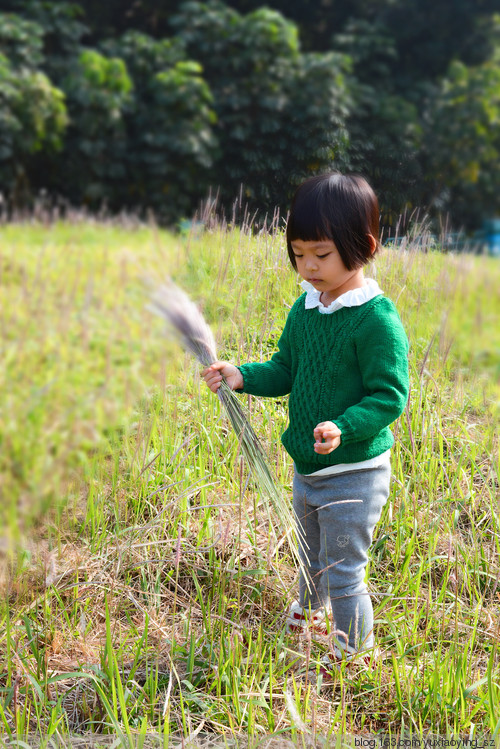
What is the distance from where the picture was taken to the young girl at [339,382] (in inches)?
52.0

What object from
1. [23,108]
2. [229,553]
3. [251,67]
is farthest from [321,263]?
[251,67]

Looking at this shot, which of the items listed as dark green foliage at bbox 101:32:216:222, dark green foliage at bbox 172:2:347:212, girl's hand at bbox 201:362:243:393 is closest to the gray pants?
girl's hand at bbox 201:362:243:393

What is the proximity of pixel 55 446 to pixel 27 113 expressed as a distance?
7.46 m

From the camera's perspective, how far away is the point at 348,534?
1405mm

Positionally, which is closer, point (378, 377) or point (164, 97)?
point (378, 377)

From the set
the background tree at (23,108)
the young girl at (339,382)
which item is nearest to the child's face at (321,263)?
the young girl at (339,382)

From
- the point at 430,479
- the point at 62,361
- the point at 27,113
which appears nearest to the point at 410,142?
the point at 430,479

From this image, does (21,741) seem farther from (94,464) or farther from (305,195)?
(305,195)

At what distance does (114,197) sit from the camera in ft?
32.3

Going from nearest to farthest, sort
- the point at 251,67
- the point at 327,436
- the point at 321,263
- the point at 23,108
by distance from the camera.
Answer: the point at 327,436 < the point at 321,263 < the point at 23,108 < the point at 251,67

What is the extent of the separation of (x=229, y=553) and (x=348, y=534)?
0.49 meters

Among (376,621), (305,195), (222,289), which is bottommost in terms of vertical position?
(376,621)

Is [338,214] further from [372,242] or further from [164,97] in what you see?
[164,97]

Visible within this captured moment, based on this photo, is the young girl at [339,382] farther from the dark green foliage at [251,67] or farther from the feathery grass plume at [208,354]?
the dark green foliage at [251,67]
